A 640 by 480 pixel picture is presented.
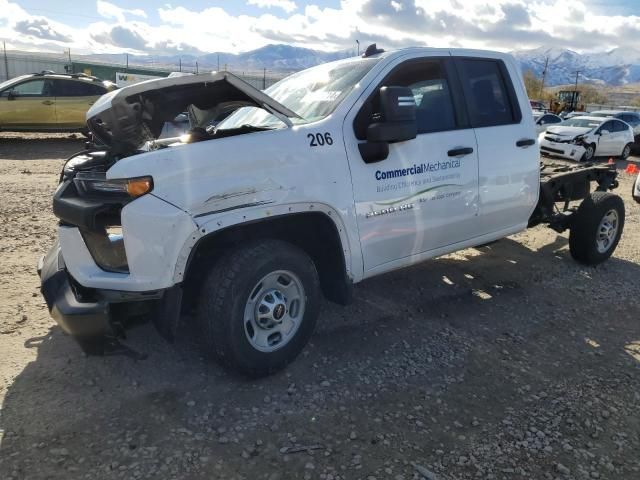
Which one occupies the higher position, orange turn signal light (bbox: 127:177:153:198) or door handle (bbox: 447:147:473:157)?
door handle (bbox: 447:147:473:157)

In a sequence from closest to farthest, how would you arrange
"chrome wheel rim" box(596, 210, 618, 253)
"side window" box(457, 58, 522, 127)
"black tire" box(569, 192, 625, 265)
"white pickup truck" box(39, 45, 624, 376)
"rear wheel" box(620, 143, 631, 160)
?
"white pickup truck" box(39, 45, 624, 376) < "side window" box(457, 58, 522, 127) < "black tire" box(569, 192, 625, 265) < "chrome wheel rim" box(596, 210, 618, 253) < "rear wheel" box(620, 143, 631, 160)

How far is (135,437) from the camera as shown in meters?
2.79

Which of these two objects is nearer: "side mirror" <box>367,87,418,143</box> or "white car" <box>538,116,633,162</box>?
"side mirror" <box>367,87,418,143</box>

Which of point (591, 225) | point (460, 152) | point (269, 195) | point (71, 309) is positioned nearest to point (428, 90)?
point (460, 152)

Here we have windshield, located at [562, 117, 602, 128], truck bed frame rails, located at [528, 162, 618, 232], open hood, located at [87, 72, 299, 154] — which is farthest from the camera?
windshield, located at [562, 117, 602, 128]

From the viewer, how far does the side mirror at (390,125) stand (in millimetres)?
3242

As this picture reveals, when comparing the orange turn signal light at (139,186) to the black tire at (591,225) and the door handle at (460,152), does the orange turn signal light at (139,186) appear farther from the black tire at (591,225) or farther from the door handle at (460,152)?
the black tire at (591,225)

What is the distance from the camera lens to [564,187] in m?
5.77

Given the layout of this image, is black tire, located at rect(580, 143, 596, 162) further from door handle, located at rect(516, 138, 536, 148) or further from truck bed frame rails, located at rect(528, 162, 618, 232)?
door handle, located at rect(516, 138, 536, 148)

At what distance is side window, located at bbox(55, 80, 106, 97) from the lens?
14.1 m

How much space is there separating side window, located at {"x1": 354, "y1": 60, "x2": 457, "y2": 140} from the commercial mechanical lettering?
25 cm

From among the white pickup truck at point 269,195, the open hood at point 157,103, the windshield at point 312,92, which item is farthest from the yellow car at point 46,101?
the white pickup truck at point 269,195

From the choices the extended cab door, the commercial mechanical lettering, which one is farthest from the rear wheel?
the commercial mechanical lettering

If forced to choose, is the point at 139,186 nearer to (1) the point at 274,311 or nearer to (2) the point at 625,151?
(1) the point at 274,311
